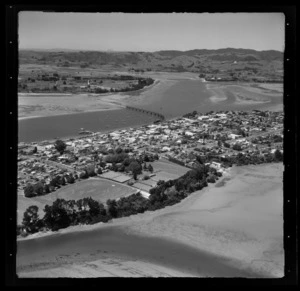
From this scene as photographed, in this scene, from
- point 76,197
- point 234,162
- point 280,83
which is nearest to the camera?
point 280,83

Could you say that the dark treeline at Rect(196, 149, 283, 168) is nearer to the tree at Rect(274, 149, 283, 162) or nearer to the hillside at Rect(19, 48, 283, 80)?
the tree at Rect(274, 149, 283, 162)

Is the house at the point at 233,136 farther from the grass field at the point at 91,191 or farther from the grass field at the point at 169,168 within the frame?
the grass field at the point at 91,191

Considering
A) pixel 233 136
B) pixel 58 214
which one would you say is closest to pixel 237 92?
pixel 233 136

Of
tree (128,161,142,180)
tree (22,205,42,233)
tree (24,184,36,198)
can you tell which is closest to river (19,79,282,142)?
tree (128,161,142,180)

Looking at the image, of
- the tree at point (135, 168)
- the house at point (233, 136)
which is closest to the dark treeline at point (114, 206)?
the tree at point (135, 168)
